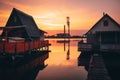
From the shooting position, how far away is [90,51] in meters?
34.8

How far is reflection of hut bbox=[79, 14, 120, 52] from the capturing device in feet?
112

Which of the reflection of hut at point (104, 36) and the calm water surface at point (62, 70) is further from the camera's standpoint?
the reflection of hut at point (104, 36)

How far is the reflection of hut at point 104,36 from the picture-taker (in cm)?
3425

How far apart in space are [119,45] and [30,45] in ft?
49.2

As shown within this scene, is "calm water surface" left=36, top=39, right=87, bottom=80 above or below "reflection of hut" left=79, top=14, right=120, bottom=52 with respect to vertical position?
below

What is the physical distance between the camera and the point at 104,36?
3797 cm

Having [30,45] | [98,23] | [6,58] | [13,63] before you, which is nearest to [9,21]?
[30,45]

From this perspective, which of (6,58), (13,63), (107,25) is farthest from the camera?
Answer: (107,25)

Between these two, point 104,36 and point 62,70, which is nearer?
point 62,70

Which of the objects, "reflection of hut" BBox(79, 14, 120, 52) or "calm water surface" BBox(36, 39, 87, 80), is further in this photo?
"reflection of hut" BBox(79, 14, 120, 52)

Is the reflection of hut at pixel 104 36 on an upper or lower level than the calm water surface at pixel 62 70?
upper

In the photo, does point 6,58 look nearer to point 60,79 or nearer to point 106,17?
point 60,79

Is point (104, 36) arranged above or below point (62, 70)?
above

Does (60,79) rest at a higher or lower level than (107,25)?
lower
